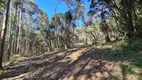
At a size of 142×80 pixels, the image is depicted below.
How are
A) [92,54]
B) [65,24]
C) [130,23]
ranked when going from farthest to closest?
[65,24]
[130,23]
[92,54]

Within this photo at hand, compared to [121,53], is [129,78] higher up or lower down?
lower down

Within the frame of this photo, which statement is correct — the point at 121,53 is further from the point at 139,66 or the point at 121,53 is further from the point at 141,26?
the point at 141,26

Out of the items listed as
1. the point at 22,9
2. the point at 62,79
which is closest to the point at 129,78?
the point at 62,79

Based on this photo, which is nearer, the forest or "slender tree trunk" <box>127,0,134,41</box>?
the forest

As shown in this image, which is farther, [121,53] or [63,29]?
[63,29]

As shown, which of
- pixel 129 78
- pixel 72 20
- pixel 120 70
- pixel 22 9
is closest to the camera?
pixel 129 78

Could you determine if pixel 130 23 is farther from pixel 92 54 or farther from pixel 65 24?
pixel 65 24

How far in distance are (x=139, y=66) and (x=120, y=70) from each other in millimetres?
724

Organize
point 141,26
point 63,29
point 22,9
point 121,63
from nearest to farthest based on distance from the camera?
point 121,63
point 141,26
point 22,9
point 63,29

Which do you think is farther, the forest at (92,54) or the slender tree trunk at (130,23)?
the slender tree trunk at (130,23)

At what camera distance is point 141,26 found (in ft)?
49.6

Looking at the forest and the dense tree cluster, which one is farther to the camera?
the dense tree cluster

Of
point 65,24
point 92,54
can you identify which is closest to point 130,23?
point 92,54

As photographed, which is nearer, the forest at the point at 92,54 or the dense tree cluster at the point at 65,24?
the forest at the point at 92,54
